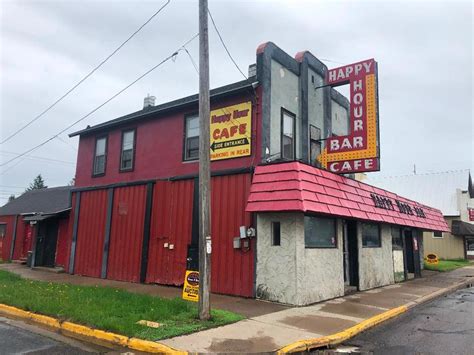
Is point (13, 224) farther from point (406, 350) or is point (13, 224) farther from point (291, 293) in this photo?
point (406, 350)

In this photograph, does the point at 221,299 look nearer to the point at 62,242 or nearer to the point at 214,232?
the point at 214,232

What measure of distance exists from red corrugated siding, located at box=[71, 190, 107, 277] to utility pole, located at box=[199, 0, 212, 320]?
9.55 meters

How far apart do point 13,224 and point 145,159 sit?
49.1 feet

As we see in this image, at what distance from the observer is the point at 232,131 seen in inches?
513

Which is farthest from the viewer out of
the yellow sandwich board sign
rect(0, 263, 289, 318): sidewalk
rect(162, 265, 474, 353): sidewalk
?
rect(0, 263, 289, 318): sidewalk

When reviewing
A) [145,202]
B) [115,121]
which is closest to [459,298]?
[145,202]

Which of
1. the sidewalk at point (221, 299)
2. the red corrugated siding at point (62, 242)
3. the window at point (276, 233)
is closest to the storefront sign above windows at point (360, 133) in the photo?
the window at point (276, 233)

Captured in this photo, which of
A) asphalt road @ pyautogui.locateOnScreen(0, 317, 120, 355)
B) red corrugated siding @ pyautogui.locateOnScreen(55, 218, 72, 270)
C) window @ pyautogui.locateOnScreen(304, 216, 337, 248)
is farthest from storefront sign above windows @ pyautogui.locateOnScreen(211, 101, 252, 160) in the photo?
red corrugated siding @ pyautogui.locateOnScreen(55, 218, 72, 270)

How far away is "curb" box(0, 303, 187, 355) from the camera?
6.46m

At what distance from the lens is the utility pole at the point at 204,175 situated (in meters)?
8.29

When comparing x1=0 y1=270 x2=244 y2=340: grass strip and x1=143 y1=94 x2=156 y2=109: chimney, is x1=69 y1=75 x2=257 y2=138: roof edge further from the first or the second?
x1=0 y1=270 x2=244 y2=340: grass strip

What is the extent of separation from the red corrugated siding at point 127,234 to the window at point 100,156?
1947 mm

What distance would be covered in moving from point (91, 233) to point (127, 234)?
8.27 ft

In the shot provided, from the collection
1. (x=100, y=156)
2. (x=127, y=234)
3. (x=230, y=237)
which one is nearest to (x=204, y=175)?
(x=230, y=237)
